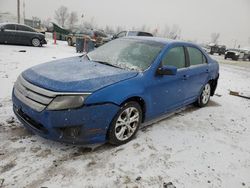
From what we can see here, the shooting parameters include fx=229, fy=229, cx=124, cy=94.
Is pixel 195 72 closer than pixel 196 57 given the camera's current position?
Yes

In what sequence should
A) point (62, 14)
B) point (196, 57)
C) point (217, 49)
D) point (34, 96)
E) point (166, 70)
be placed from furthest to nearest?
point (62, 14) < point (217, 49) < point (196, 57) < point (166, 70) < point (34, 96)

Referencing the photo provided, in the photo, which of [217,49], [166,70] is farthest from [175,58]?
[217,49]

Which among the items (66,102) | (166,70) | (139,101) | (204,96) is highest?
(166,70)

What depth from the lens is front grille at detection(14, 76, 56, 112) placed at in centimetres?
271

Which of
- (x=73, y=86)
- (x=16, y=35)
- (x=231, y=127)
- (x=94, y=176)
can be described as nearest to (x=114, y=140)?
(x=94, y=176)

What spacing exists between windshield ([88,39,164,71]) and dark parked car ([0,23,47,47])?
11.5 meters

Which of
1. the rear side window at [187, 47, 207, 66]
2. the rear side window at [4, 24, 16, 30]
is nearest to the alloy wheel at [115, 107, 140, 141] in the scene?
the rear side window at [187, 47, 207, 66]

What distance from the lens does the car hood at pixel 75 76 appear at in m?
2.79

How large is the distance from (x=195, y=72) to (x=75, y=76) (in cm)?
268

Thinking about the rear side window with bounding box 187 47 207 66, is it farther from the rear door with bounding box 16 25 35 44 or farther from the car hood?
the rear door with bounding box 16 25 35 44

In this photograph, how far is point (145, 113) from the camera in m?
3.55

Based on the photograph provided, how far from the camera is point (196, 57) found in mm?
4895

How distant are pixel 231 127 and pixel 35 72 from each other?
376 cm

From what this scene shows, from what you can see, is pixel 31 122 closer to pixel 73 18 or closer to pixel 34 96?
pixel 34 96
